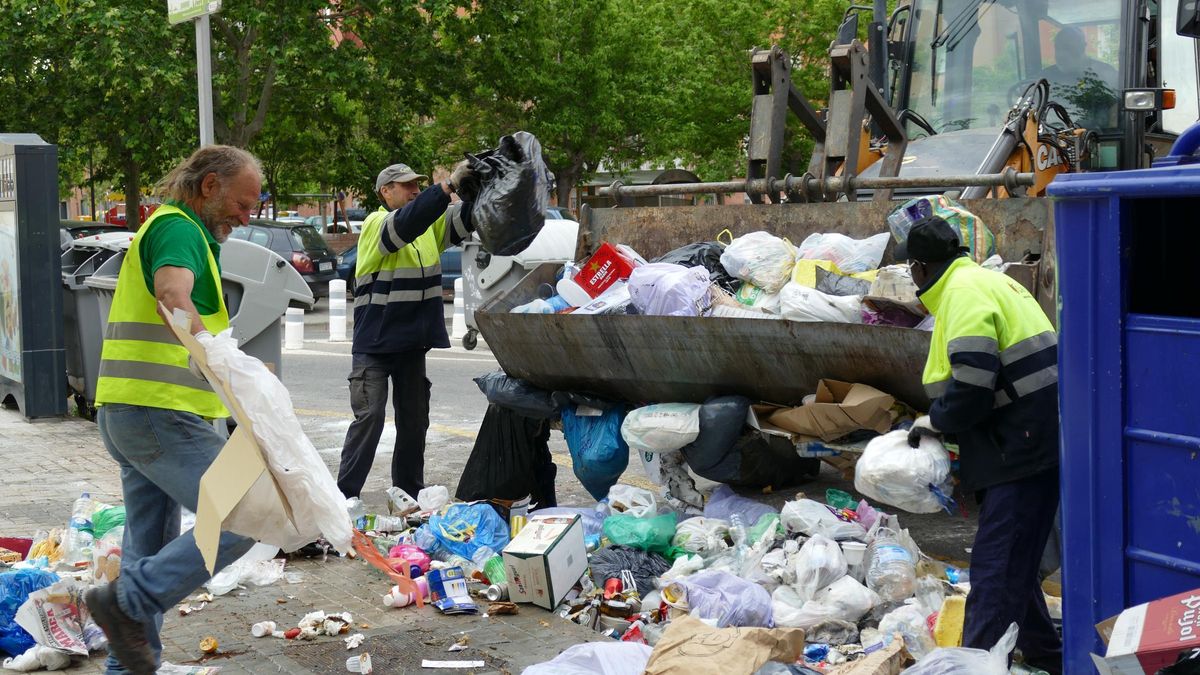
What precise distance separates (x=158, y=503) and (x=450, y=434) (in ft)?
15.6

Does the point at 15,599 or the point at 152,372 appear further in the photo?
the point at 15,599

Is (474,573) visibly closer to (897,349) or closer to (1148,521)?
(897,349)

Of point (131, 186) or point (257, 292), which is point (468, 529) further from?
point (131, 186)

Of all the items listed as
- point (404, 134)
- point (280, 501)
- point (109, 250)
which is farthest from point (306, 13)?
point (280, 501)

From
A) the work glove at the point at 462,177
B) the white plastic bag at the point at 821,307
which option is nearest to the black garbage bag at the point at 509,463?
the work glove at the point at 462,177

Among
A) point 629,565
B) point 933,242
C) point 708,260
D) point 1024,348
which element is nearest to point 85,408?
point 708,260

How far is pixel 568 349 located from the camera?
19.4 ft

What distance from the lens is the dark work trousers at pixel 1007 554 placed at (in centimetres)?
379

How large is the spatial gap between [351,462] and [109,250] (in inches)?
168

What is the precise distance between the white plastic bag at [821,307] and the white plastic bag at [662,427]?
64 cm

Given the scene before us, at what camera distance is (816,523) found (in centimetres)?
512

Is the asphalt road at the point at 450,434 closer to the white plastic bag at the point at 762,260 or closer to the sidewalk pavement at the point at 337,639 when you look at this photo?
the white plastic bag at the point at 762,260

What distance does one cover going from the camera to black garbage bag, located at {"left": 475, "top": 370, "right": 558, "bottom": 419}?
6.11 meters

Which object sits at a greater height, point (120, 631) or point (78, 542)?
point (120, 631)
